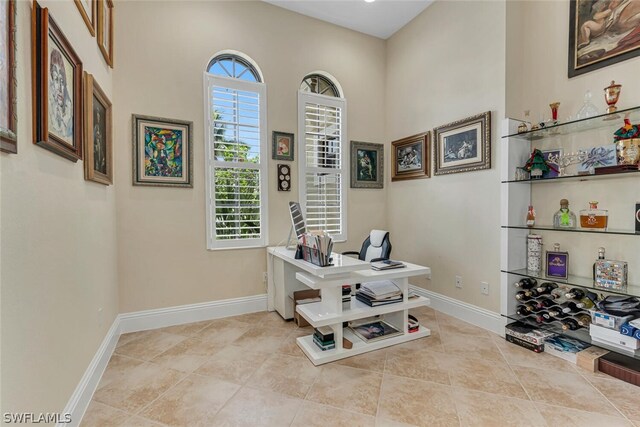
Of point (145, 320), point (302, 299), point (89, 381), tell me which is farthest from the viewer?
point (302, 299)

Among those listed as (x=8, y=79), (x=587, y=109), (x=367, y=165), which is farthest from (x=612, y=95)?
(x=8, y=79)

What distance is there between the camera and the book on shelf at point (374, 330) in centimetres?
261

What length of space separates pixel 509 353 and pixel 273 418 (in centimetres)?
197

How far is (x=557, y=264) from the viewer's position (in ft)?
8.46

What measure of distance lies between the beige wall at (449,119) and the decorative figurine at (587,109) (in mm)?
587

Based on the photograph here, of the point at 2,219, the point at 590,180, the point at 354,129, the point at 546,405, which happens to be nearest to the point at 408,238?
the point at 354,129

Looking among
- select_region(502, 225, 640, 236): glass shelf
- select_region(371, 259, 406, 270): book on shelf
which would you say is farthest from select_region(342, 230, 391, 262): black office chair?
select_region(502, 225, 640, 236): glass shelf

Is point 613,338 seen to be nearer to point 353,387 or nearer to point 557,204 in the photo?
point 557,204

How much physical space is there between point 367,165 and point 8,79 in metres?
3.61

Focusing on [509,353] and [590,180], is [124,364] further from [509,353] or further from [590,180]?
[590,180]

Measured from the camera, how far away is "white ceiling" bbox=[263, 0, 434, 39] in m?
3.54

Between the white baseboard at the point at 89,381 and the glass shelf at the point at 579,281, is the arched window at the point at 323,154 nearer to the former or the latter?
the glass shelf at the point at 579,281

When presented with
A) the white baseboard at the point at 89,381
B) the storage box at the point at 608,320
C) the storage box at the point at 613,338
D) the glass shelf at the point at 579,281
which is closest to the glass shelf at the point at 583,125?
the glass shelf at the point at 579,281

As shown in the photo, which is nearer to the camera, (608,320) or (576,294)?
(608,320)
